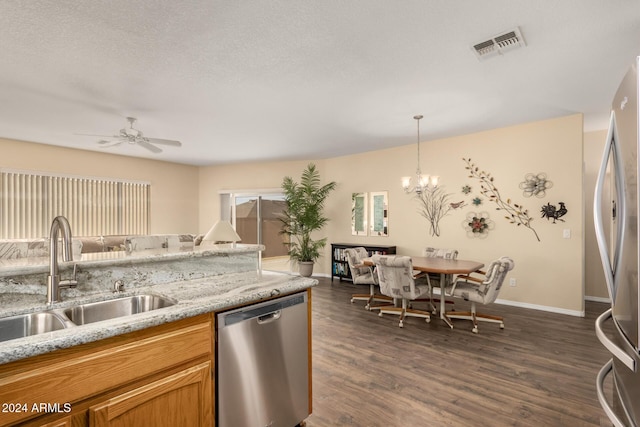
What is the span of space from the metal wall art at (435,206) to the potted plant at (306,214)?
6.79 feet

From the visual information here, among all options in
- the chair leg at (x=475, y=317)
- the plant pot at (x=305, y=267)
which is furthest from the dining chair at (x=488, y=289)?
the plant pot at (x=305, y=267)

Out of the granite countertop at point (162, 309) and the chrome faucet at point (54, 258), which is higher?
the chrome faucet at point (54, 258)

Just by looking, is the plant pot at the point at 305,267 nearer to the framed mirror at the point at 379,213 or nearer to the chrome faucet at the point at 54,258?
the framed mirror at the point at 379,213

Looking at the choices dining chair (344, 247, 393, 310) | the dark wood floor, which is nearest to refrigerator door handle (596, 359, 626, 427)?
the dark wood floor

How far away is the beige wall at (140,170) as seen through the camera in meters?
5.55

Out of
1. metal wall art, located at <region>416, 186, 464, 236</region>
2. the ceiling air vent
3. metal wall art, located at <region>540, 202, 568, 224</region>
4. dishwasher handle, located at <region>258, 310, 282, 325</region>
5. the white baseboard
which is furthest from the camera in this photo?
metal wall art, located at <region>416, 186, 464, 236</region>

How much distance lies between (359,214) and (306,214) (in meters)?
1.09

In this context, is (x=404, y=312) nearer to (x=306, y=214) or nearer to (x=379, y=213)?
(x=379, y=213)

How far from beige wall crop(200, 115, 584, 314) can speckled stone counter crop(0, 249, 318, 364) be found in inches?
153

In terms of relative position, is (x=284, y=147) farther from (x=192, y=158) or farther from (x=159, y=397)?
(x=159, y=397)

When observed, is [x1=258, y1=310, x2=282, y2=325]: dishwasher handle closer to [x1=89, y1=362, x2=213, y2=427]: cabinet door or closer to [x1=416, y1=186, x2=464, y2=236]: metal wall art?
[x1=89, y1=362, x2=213, y2=427]: cabinet door

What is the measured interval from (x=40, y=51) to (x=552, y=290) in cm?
613

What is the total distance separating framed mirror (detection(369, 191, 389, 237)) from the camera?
6.18 meters

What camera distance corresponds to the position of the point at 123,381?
120 centimetres
